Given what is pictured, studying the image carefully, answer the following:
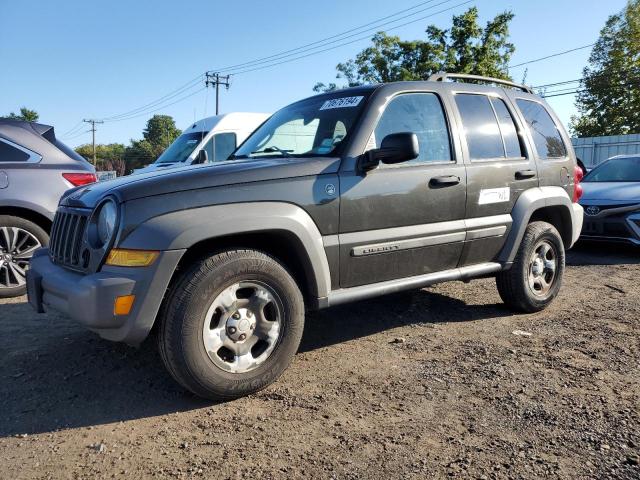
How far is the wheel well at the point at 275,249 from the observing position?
300 centimetres

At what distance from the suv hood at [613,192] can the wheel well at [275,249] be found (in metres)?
6.19

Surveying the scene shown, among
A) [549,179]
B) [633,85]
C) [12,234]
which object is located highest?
[633,85]

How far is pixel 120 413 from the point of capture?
2.91 meters

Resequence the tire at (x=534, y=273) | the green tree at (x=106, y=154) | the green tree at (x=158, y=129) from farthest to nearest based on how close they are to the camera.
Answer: the green tree at (x=158, y=129), the green tree at (x=106, y=154), the tire at (x=534, y=273)

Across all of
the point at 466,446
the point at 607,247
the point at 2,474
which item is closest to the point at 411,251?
the point at 466,446

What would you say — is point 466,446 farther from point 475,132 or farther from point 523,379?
point 475,132

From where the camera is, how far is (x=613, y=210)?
7602 mm

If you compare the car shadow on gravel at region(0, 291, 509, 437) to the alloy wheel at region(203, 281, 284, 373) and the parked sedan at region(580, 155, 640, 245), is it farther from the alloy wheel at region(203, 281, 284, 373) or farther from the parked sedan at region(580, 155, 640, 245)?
the parked sedan at region(580, 155, 640, 245)

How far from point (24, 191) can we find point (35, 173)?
0.23 metres

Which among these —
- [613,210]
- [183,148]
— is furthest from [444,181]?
[183,148]

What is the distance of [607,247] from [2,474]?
8.87 meters

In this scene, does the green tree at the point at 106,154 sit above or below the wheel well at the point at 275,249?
above

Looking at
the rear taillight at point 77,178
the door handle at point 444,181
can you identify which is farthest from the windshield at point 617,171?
the rear taillight at point 77,178

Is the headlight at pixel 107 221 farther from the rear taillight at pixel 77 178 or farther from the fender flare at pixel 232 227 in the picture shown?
the rear taillight at pixel 77 178
